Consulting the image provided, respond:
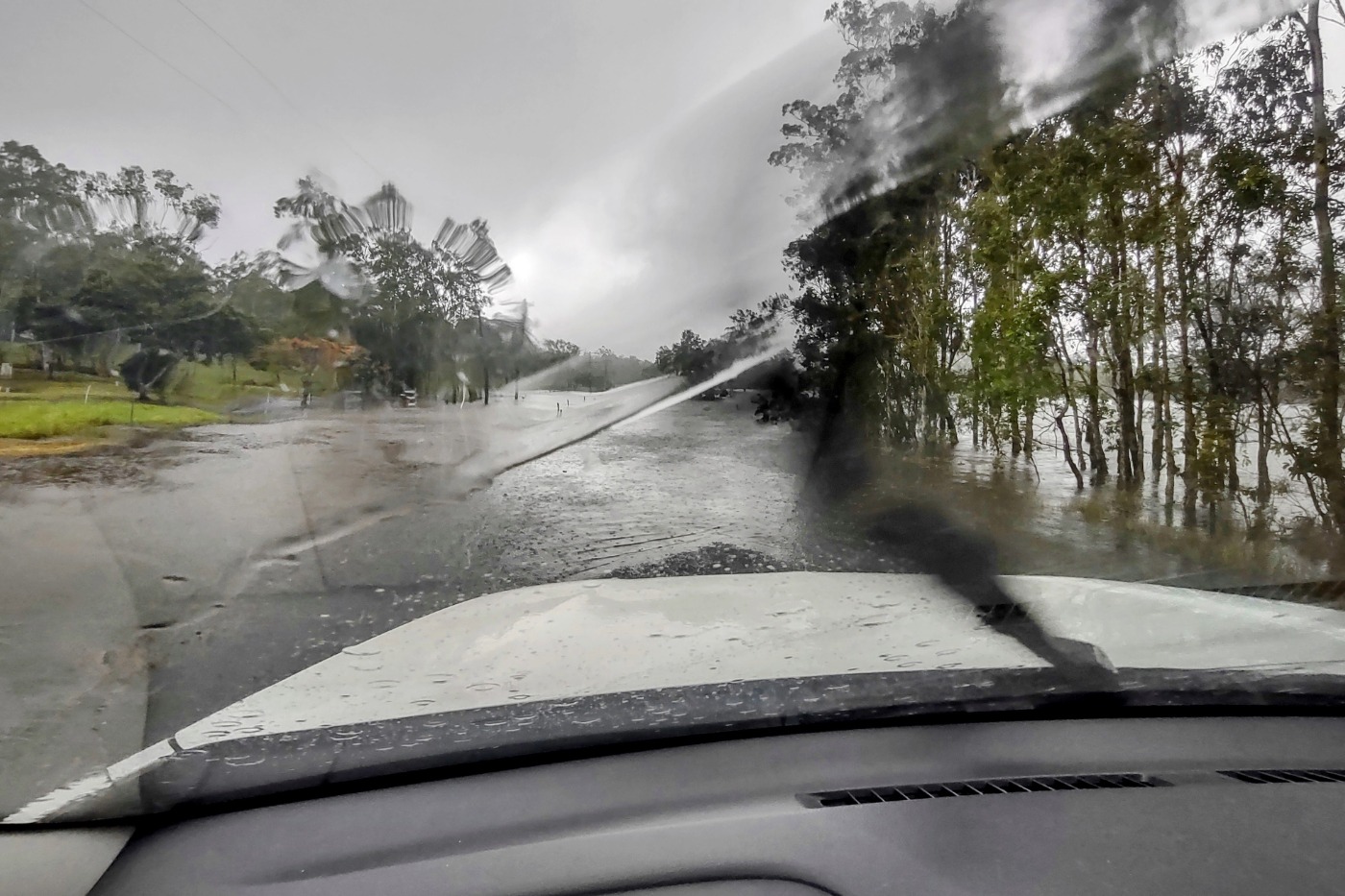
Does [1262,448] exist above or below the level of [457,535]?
above

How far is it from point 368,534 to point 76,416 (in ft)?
5.27

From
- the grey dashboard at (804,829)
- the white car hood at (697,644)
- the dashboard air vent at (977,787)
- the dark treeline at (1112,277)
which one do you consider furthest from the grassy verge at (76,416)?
the dashboard air vent at (977,787)

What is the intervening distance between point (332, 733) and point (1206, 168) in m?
6.32

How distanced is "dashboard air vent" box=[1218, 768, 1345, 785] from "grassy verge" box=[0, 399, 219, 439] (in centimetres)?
524

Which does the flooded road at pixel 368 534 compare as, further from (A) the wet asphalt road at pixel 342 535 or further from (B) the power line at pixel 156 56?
(B) the power line at pixel 156 56

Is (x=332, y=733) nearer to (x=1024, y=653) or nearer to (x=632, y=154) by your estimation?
(x=1024, y=653)

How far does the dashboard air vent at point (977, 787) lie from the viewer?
240 cm

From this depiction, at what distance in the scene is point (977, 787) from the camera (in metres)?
2.47

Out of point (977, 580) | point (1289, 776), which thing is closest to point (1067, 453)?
point (977, 580)

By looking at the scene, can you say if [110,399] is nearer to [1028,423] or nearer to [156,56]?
[156,56]

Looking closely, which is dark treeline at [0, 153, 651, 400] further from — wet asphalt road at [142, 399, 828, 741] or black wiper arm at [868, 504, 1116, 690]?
black wiper arm at [868, 504, 1116, 690]

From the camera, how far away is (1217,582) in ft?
16.4

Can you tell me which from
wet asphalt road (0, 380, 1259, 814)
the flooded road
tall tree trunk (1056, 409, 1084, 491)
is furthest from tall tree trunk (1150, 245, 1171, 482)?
wet asphalt road (0, 380, 1259, 814)

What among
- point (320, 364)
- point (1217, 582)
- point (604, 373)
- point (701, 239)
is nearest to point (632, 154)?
point (701, 239)
